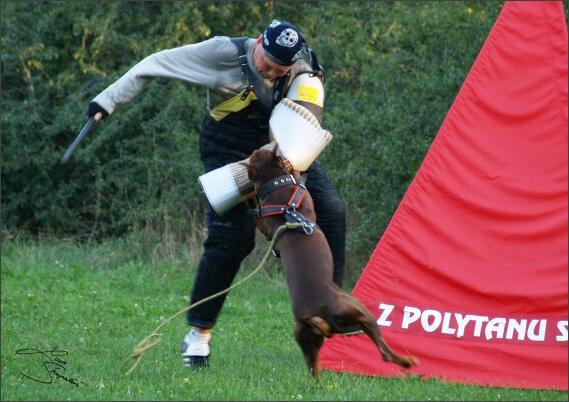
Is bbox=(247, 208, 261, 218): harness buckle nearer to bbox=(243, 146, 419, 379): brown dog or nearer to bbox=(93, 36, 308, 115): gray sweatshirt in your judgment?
bbox=(243, 146, 419, 379): brown dog

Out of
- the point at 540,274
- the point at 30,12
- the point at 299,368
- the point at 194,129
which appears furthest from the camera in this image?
the point at 30,12

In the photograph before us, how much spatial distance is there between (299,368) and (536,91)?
6.83 feet

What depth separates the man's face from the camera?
442 cm

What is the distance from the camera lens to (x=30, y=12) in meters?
12.6

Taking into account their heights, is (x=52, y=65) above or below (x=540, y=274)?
below

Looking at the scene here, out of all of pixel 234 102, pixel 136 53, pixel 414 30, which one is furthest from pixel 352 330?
pixel 136 53

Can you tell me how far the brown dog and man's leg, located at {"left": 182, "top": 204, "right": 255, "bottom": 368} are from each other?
21cm

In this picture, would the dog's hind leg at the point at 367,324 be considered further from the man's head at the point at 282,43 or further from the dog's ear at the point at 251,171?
the man's head at the point at 282,43

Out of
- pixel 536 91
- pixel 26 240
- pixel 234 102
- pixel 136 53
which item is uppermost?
pixel 536 91

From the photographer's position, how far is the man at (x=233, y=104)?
4441 millimetres

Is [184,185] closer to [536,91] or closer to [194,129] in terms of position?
[194,129]

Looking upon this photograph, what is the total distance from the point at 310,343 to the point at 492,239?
3.77 feet
